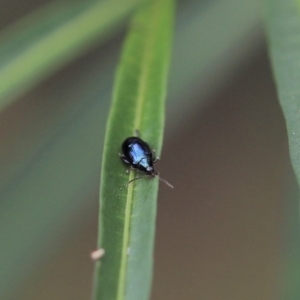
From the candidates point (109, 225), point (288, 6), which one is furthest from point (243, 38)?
point (109, 225)

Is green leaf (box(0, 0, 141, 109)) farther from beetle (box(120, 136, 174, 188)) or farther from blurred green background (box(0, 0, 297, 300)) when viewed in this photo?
beetle (box(120, 136, 174, 188))

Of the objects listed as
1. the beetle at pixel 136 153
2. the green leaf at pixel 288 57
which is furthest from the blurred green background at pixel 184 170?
the green leaf at pixel 288 57

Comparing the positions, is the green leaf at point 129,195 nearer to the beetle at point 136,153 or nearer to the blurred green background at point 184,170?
the beetle at point 136,153

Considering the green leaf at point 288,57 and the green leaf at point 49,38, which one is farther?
the green leaf at point 49,38

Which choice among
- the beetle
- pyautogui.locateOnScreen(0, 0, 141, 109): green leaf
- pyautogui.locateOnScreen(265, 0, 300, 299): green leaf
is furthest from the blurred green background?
pyautogui.locateOnScreen(265, 0, 300, 299): green leaf

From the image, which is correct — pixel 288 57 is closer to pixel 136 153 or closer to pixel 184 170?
pixel 136 153

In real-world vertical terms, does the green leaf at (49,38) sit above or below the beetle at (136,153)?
above

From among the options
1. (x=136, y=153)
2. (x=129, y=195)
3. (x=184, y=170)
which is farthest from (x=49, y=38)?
(x=184, y=170)
